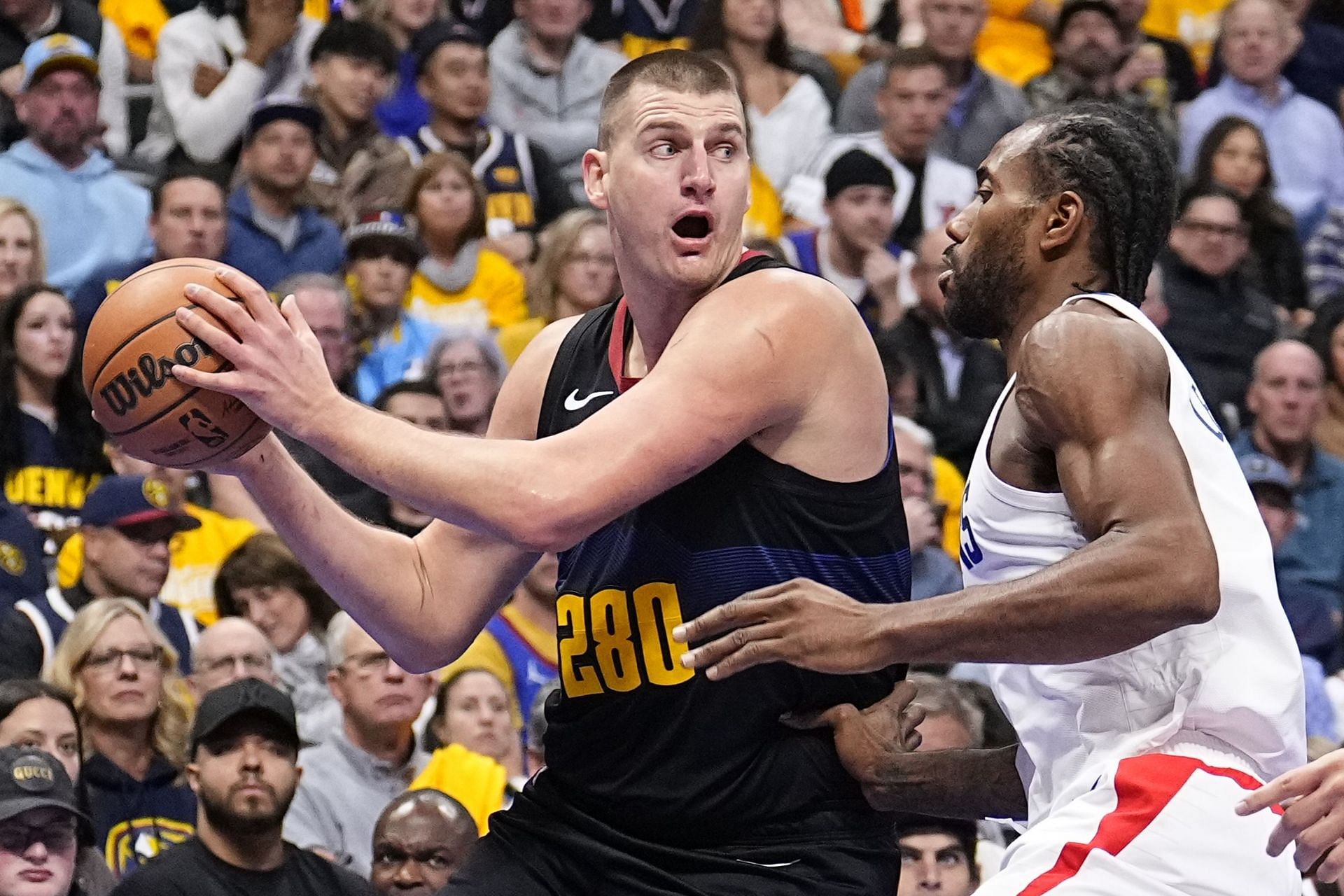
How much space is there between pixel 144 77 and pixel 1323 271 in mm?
6298

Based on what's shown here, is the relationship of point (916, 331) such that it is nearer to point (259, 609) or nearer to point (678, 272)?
point (259, 609)

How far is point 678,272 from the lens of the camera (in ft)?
12.4

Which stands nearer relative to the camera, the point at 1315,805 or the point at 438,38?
the point at 1315,805

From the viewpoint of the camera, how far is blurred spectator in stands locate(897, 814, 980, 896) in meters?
5.86

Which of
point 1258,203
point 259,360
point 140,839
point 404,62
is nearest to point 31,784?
point 140,839

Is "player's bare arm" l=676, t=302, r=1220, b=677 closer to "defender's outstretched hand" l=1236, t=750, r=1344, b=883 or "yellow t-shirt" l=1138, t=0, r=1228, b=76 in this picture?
"defender's outstretched hand" l=1236, t=750, r=1344, b=883

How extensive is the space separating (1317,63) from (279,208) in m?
6.41

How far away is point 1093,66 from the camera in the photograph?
10617mm

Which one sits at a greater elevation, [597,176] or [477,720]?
[597,176]

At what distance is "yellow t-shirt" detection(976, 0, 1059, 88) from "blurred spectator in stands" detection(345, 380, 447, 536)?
4.60m

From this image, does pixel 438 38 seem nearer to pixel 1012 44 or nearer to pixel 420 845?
pixel 1012 44

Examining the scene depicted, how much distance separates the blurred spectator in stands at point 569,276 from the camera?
8.51 m

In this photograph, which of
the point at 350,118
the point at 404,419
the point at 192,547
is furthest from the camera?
the point at 350,118

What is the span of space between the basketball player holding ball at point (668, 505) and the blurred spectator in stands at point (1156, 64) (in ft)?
24.4
